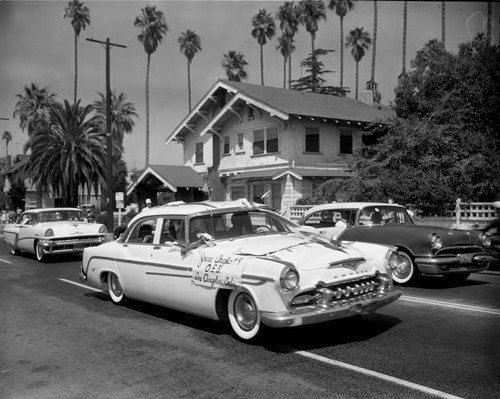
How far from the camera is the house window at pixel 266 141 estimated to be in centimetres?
2495

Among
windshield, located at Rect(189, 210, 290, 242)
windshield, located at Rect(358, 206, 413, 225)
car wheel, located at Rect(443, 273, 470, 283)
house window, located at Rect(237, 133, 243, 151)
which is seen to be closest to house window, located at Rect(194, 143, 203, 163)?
house window, located at Rect(237, 133, 243, 151)

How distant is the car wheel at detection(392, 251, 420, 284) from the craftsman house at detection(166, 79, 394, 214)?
13.0 metres

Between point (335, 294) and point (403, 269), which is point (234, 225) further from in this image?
point (403, 269)

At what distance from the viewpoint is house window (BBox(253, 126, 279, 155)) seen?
81.9ft

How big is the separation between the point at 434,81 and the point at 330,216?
1192 cm

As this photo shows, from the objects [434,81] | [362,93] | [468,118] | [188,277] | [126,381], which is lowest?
[126,381]

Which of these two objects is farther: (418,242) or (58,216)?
(58,216)

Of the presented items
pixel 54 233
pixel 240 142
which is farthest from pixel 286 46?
pixel 240 142

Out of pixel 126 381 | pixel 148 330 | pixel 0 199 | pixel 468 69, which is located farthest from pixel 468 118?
pixel 0 199

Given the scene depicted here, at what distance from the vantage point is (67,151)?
30.9 metres

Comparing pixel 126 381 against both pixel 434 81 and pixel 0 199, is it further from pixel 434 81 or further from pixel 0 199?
pixel 0 199

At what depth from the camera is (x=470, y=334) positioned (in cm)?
541


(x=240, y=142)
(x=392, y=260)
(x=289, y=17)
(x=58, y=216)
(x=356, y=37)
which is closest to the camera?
(x=356, y=37)

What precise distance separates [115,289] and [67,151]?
2522 cm
